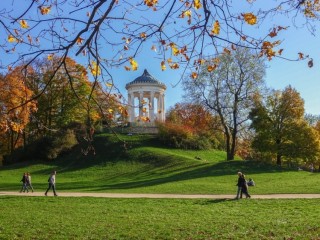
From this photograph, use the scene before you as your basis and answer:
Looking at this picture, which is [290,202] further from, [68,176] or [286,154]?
[68,176]

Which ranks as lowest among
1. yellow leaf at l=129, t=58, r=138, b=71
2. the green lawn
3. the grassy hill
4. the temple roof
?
the green lawn

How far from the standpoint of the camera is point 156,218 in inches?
589

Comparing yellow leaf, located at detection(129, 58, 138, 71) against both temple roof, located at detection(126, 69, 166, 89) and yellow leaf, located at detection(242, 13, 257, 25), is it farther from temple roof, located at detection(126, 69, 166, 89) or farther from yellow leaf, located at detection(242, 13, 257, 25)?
temple roof, located at detection(126, 69, 166, 89)

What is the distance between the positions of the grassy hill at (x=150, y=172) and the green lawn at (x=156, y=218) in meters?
5.49

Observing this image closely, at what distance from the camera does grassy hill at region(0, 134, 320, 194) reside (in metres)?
25.7

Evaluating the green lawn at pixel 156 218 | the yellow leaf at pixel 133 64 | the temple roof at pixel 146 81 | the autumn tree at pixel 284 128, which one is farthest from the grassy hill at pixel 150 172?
the yellow leaf at pixel 133 64

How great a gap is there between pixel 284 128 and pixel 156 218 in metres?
25.1

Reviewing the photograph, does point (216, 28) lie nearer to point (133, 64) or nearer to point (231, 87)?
point (133, 64)

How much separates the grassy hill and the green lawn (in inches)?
216

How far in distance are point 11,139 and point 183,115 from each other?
21429mm

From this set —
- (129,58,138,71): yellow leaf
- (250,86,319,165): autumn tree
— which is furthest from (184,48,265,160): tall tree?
(129,58,138,71): yellow leaf

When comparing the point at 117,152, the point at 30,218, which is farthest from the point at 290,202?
the point at 117,152

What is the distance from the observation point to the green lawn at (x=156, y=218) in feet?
39.6

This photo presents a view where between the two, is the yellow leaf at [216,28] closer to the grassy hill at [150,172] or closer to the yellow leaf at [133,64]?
the yellow leaf at [133,64]
